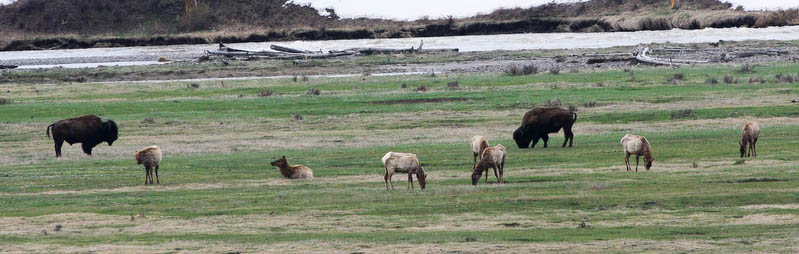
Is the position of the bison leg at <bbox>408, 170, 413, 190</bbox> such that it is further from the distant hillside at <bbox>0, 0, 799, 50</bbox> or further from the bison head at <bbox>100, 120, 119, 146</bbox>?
the distant hillside at <bbox>0, 0, 799, 50</bbox>

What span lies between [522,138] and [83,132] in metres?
10.0

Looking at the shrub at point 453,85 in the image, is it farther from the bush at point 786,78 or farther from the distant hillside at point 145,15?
the distant hillside at point 145,15

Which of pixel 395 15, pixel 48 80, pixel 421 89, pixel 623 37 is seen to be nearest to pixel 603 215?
pixel 421 89

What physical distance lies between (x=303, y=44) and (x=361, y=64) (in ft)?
83.8

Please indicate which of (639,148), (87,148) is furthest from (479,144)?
(87,148)

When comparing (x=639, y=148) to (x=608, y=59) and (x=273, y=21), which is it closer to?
(x=608, y=59)

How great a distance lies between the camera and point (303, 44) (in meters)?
86.2

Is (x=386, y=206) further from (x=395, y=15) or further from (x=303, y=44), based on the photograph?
(x=395, y=15)

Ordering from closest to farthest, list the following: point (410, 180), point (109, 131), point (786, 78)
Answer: point (410, 180) → point (109, 131) → point (786, 78)

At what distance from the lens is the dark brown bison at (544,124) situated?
26625 millimetres

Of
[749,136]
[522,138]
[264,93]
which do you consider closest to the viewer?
[749,136]

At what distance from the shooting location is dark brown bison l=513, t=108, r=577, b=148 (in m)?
26.6

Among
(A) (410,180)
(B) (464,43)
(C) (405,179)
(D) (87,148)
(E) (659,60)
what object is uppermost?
(A) (410,180)

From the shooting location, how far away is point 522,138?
88.3 feet
